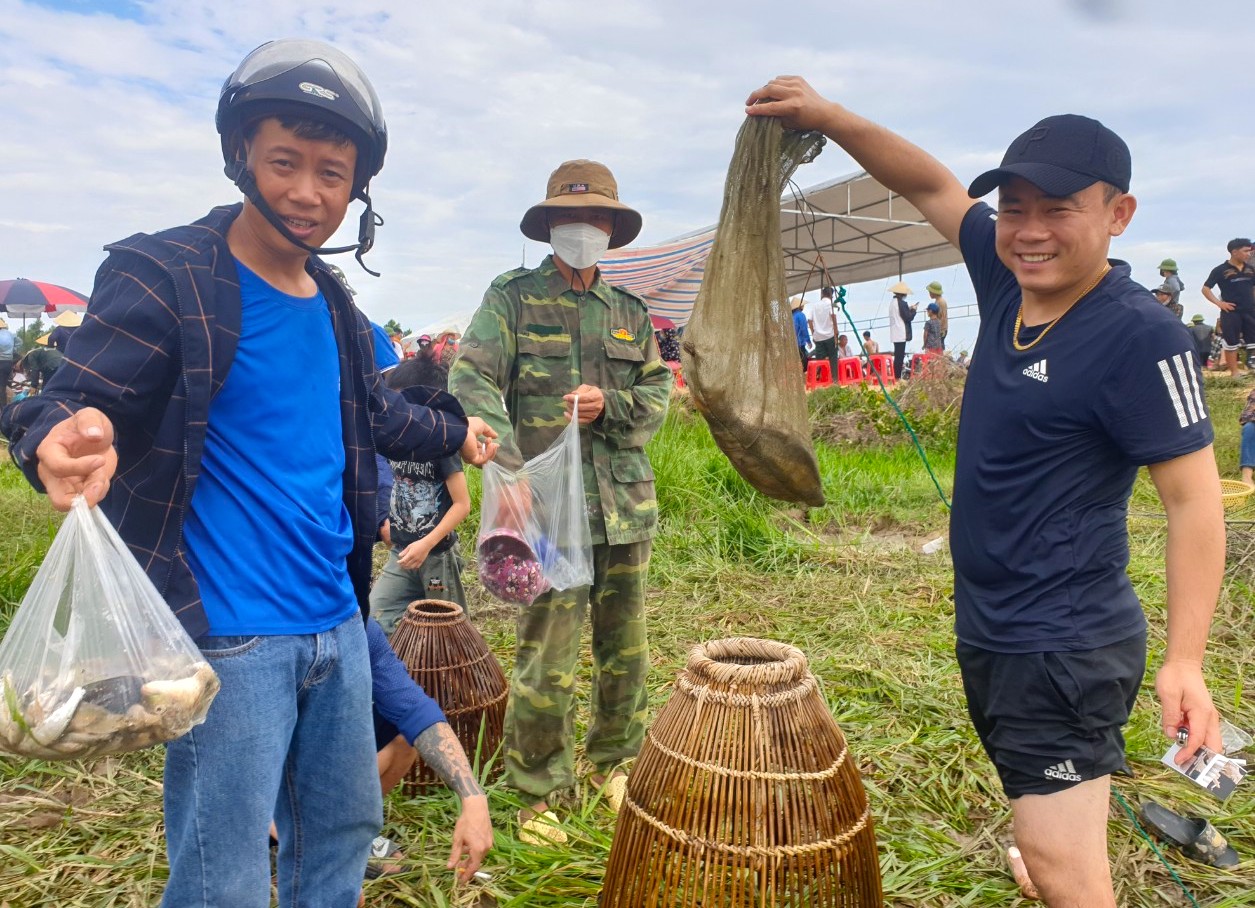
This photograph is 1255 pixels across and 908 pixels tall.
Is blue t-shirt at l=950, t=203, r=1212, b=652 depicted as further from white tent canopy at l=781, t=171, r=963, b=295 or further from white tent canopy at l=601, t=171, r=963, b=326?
white tent canopy at l=781, t=171, r=963, b=295

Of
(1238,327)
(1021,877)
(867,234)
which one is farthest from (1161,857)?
(867,234)

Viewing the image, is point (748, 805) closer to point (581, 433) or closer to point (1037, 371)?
point (1037, 371)

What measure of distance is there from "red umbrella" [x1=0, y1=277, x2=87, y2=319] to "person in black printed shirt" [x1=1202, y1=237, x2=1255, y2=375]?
1770 cm

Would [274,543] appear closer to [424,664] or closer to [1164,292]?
[424,664]

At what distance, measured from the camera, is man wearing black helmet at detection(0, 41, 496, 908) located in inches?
57.5

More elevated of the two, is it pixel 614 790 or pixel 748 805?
pixel 748 805

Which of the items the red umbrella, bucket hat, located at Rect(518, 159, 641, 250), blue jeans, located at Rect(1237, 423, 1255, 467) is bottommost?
blue jeans, located at Rect(1237, 423, 1255, 467)

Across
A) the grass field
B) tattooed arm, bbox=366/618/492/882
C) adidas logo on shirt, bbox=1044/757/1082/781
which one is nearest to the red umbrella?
the grass field

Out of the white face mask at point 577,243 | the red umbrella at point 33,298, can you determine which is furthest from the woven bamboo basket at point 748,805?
the red umbrella at point 33,298

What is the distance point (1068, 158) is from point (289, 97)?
151 centimetres

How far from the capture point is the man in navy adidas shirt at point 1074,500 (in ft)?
5.91

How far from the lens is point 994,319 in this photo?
7.17 feet

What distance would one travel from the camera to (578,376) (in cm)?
314

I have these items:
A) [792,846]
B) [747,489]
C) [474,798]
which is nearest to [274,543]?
[474,798]
